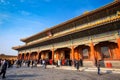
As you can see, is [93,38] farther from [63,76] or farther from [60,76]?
[60,76]

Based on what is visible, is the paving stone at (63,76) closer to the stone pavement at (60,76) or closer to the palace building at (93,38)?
the stone pavement at (60,76)

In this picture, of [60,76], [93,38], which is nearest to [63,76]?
[60,76]

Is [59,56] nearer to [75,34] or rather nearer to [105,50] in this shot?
[75,34]

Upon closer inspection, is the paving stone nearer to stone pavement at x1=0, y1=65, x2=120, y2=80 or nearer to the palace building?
stone pavement at x1=0, y1=65, x2=120, y2=80

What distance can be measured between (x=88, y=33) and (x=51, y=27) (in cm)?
1038

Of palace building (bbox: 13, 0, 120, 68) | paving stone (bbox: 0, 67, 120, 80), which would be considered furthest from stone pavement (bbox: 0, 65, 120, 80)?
palace building (bbox: 13, 0, 120, 68)

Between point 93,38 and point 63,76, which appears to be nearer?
point 63,76

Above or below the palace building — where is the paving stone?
below

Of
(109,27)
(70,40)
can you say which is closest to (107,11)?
(109,27)

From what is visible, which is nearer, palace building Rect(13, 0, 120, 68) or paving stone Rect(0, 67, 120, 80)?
paving stone Rect(0, 67, 120, 80)

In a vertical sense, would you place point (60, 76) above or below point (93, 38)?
below

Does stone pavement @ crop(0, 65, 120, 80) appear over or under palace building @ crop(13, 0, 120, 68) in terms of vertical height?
under

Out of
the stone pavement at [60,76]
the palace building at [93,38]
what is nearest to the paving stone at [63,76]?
the stone pavement at [60,76]

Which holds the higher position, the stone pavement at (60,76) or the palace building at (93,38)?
the palace building at (93,38)
